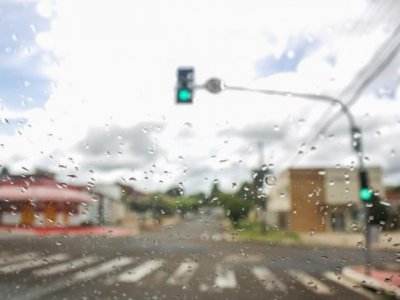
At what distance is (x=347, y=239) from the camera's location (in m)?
4.11

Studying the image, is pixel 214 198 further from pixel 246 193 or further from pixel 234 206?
pixel 246 193

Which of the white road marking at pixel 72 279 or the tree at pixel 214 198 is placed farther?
the white road marking at pixel 72 279

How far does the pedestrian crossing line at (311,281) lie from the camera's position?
20.3ft

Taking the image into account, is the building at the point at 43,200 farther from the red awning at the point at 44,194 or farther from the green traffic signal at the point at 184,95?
the green traffic signal at the point at 184,95

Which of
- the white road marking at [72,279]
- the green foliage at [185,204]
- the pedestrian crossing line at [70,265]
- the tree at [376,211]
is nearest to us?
the green foliage at [185,204]

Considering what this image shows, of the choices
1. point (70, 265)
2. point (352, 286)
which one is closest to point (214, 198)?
point (70, 265)

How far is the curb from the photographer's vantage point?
A: 4970 mm

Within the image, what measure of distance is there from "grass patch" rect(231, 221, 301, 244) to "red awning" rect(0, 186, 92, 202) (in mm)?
1529

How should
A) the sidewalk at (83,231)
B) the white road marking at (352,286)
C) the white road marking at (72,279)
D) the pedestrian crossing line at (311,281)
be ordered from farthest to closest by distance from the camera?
the pedestrian crossing line at (311,281)
the white road marking at (352,286)
the white road marking at (72,279)
the sidewalk at (83,231)

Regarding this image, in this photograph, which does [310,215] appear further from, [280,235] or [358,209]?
[358,209]

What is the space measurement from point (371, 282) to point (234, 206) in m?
2.96

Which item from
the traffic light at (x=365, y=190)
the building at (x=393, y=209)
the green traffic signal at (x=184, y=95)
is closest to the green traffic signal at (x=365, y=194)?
the traffic light at (x=365, y=190)

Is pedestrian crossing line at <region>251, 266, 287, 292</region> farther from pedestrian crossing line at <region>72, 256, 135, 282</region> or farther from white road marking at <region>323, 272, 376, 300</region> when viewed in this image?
pedestrian crossing line at <region>72, 256, 135, 282</region>

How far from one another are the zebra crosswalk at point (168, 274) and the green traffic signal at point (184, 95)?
2152 millimetres
